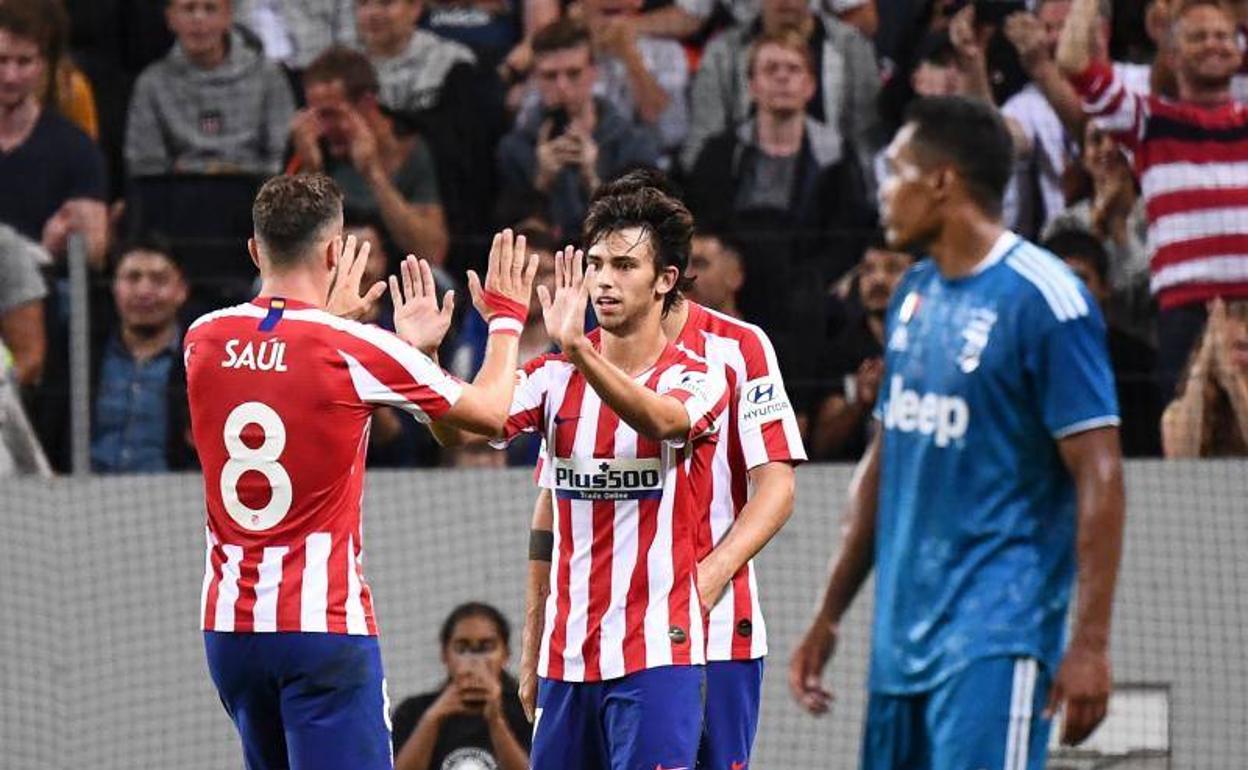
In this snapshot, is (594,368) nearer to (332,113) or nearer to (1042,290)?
(1042,290)

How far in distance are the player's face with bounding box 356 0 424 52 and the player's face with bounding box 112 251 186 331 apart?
1.91m

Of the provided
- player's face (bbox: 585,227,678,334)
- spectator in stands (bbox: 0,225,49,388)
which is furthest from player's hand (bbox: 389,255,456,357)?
spectator in stands (bbox: 0,225,49,388)

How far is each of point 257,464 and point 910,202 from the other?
5.99ft

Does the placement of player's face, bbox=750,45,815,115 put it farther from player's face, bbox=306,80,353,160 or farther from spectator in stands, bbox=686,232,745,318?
player's face, bbox=306,80,353,160

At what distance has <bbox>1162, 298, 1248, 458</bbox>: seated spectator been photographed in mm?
8758

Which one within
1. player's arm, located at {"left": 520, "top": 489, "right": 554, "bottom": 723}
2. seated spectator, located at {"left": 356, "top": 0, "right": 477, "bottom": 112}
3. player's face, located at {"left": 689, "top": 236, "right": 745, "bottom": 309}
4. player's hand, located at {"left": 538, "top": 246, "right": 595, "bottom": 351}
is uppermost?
seated spectator, located at {"left": 356, "top": 0, "right": 477, "bottom": 112}

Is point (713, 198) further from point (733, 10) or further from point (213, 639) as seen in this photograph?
point (213, 639)

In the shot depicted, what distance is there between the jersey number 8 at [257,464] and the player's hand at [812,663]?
1398 millimetres

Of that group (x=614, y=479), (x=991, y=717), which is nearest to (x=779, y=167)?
(x=614, y=479)

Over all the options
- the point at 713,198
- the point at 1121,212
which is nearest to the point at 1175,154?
the point at 1121,212

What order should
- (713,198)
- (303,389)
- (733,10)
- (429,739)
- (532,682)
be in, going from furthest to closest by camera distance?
(733,10) < (713,198) < (429,739) < (532,682) < (303,389)

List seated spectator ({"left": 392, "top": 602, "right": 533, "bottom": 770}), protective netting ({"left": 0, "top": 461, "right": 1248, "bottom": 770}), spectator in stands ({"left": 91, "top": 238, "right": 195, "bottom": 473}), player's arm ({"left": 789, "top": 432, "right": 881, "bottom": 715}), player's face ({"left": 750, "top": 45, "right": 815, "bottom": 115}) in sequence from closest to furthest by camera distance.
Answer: player's arm ({"left": 789, "top": 432, "right": 881, "bottom": 715}) → seated spectator ({"left": 392, "top": 602, "right": 533, "bottom": 770}) → spectator in stands ({"left": 91, "top": 238, "right": 195, "bottom": 473}) → protective netting ({"left": 0, "top": 461, "right": 1248, "bottom": 770}) → player's face ({"left": 750, "top": 45, "right": 815, "bottom": 115})

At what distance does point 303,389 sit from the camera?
5.58m

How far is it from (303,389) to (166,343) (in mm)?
3838
